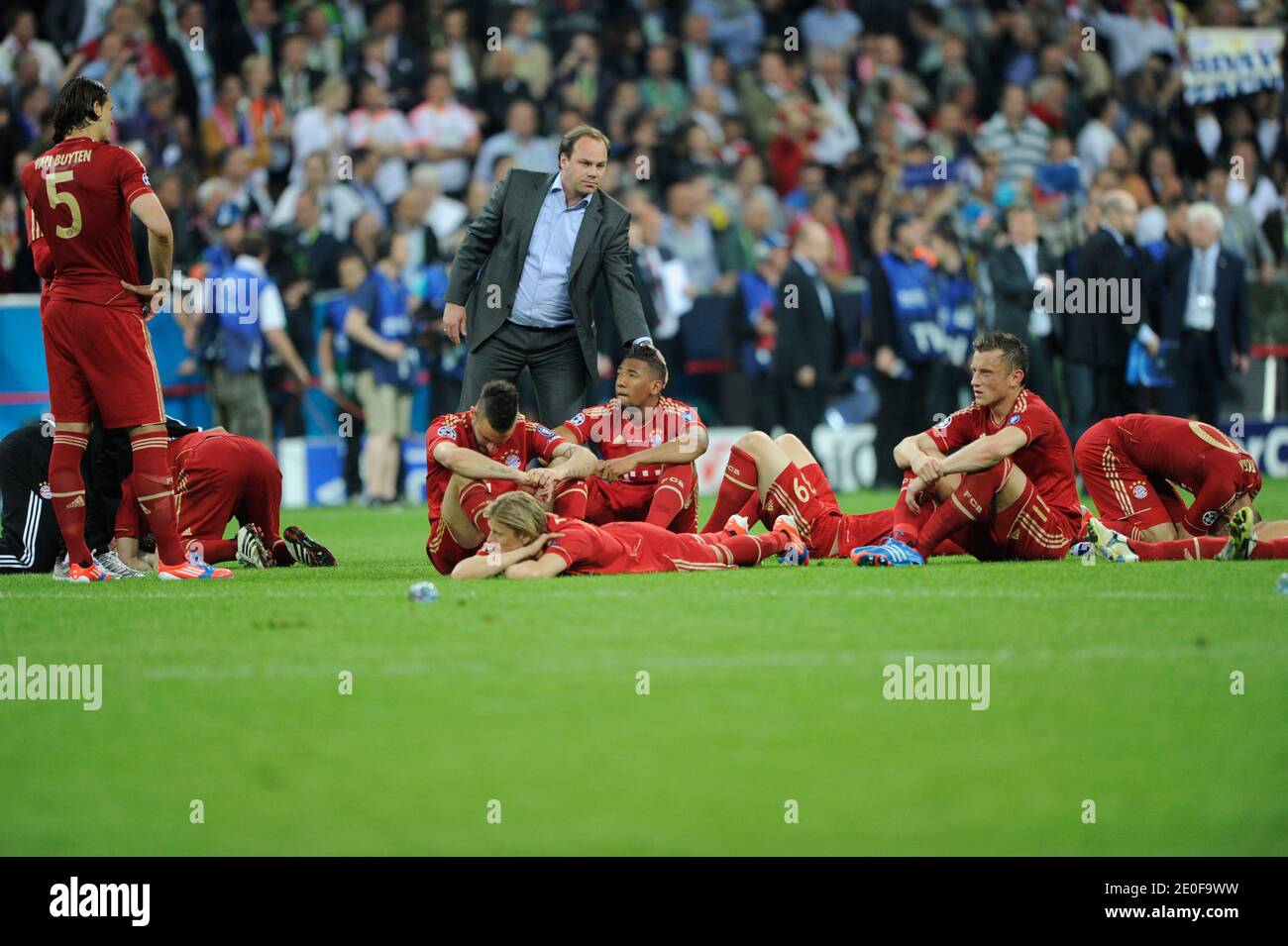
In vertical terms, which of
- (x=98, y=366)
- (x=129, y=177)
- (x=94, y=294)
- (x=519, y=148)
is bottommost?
(x=98, y=366)

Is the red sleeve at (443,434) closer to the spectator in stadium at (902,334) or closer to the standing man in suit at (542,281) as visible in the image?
the standing man in suit at (542,281)

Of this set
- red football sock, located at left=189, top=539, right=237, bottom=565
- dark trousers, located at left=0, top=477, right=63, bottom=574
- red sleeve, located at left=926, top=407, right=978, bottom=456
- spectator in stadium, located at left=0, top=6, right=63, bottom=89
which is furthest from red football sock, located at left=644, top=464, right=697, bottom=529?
spectator in stadium, located at left=0, top=6, right=63, bottom=89

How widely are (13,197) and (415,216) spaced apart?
3.63 m

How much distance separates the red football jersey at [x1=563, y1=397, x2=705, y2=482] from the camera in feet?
32.6

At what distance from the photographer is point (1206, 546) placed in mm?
9695

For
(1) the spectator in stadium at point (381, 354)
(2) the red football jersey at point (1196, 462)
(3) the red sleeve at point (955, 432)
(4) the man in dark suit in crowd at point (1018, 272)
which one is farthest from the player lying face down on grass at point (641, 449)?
(4) the man in dark suit in crowd at point (1018, 272)

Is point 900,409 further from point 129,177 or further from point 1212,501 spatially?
point 129,177

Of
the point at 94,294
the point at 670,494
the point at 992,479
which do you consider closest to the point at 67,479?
the point at 94,294

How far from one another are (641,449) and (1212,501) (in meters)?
3.10

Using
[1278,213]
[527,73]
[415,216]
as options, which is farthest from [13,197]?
[1278,213]

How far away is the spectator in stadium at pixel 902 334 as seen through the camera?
→ 57.0ft

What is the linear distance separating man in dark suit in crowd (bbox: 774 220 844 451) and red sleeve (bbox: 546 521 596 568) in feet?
27.1

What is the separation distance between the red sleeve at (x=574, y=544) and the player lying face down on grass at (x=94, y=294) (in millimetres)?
1935

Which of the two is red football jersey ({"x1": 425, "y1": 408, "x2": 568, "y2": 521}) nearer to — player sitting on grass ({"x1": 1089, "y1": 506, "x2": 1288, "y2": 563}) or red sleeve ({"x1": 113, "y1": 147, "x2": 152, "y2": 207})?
red sleeve ({"x1": 113, "y1": 147, "x2": 152, "y2": 207})
